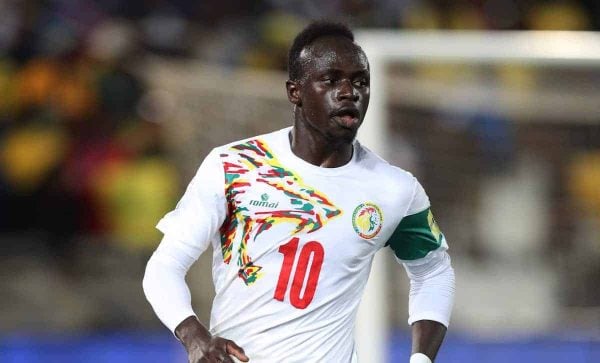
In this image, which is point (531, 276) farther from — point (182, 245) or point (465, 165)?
point (182, 245)

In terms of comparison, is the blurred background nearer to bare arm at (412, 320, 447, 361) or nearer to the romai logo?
bare arm at (412, 320, 447, 361)

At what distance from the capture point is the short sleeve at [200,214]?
2.97 m

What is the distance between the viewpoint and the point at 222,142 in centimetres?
648

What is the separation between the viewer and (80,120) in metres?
7.32

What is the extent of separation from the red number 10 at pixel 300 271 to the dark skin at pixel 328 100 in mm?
260

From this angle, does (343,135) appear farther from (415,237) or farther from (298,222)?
(415,237)

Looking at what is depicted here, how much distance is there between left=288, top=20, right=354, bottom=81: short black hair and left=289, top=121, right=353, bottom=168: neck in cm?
16

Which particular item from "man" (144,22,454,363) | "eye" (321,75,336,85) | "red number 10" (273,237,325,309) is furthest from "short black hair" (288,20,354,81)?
"red number 10" (273,237,325,309)

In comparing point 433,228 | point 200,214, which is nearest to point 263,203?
point 200,214

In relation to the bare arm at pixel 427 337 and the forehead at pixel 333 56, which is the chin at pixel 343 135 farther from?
the bare arm at pixel 427 337

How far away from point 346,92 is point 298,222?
0.39 m

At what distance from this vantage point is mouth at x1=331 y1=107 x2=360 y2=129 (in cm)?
297

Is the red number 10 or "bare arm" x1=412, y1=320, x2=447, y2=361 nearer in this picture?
the red number 10

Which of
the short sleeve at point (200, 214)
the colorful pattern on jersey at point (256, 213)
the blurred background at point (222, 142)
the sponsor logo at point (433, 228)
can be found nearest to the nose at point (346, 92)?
the colorful pattern on jersey at point (256, 213)
